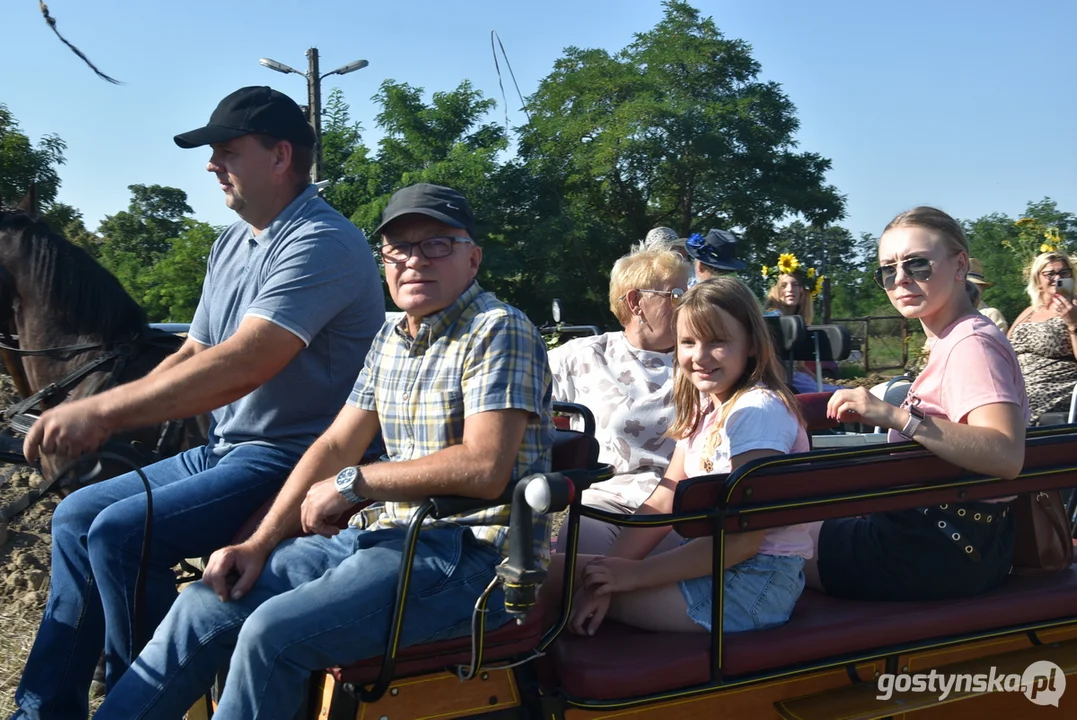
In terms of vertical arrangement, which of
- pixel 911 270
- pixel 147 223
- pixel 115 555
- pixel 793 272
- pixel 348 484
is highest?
pixel 147 223

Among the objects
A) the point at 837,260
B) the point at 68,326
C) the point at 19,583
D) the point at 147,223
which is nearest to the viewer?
the point at 68,326

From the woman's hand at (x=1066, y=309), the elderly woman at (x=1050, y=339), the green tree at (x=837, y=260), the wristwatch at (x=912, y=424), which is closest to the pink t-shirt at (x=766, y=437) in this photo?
the wristwatch at (x=912, y=424)

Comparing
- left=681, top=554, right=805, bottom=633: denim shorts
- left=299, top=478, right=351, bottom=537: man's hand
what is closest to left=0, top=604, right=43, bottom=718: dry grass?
left=299, top=478, right=351, bottom=537: man's hand

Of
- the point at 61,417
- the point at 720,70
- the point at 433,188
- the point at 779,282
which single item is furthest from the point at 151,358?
the point at 720,70

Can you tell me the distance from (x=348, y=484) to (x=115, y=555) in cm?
85

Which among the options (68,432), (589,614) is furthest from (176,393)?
(589,614)

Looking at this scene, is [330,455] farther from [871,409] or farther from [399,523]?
[871,409]

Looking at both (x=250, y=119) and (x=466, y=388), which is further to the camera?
(x=250, y=119)

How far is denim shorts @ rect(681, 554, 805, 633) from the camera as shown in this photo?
7.97 feet

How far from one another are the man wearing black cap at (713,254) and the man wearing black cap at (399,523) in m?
3.31

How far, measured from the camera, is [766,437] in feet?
7.97

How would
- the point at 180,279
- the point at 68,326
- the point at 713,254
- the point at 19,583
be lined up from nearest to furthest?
the point at 68,326 < the point at 19,583 < the point at 713,254 < the point at 180,279

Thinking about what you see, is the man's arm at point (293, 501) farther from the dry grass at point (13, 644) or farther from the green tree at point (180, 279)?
the green tree at point (180, 279)

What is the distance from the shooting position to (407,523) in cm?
227
